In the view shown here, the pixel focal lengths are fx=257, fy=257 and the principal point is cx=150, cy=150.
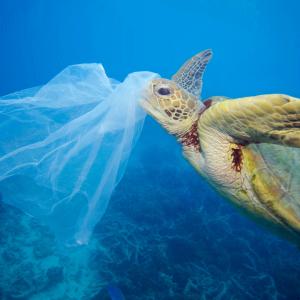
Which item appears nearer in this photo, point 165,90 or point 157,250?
point 165,90

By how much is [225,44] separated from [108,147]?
11304 centimetres

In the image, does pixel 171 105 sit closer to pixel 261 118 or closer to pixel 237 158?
pixel 237 158

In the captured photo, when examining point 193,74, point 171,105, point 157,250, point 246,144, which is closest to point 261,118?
point 246,144

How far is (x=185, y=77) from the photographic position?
3.41 metres

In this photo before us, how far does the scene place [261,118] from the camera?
4.98 feet

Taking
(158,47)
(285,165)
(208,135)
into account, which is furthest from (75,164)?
(158,47)

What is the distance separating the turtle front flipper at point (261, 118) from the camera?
1.38 metres

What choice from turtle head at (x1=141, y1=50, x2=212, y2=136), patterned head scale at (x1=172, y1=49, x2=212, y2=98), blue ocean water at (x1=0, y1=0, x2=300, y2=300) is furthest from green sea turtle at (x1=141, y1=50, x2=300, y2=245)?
blue ocean water at (x1=0, y1=0, x2=300, y2=300)

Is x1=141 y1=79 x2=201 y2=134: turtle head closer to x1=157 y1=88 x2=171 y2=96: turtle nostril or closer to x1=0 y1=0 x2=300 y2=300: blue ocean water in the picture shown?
x1=157 y1=88 x2=171 y2=96: turtle nostril

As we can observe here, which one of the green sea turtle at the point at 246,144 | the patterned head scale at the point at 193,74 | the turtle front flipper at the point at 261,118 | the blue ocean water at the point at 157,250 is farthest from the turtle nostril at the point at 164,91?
the blue ocean water at the point at 157,250

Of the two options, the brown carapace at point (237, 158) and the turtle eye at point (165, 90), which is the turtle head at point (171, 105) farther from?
the brown carapace at point (237, 158)

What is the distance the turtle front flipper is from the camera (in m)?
1.38

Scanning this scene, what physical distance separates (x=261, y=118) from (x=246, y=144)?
556 mm

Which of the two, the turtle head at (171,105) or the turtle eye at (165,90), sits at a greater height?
the turtle eye at (165,90)
